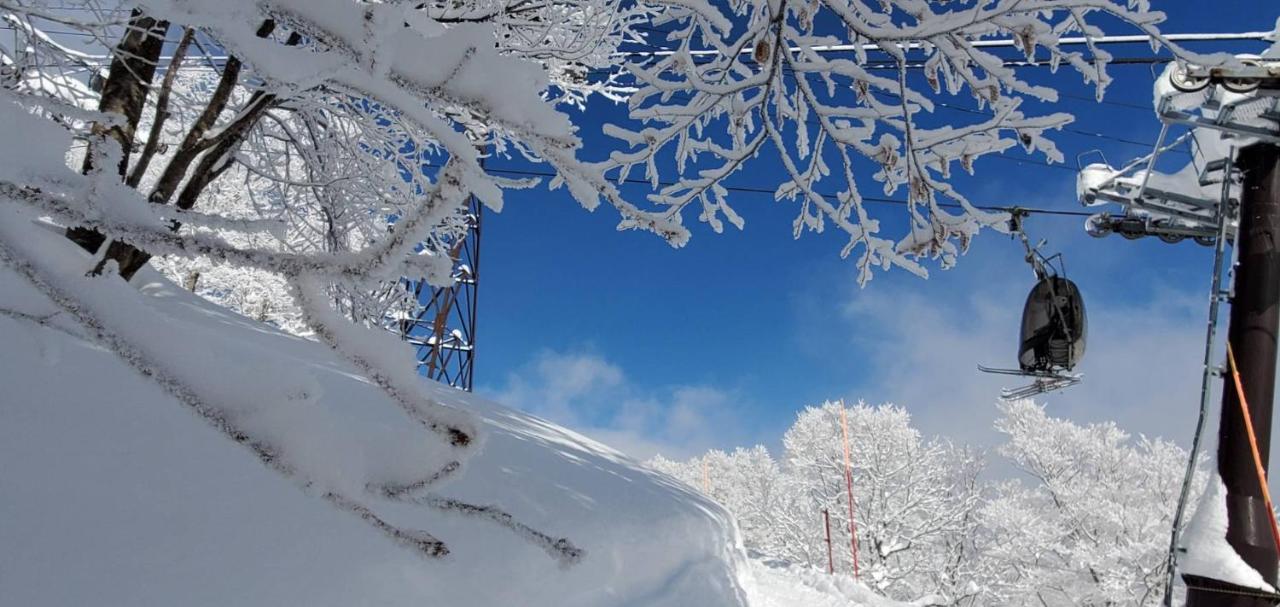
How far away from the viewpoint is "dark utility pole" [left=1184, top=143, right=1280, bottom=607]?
14.3 ft

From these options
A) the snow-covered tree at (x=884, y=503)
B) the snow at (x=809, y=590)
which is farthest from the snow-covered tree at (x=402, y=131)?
the snow-covered tree at (x=884, y=503)

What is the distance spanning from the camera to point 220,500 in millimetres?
1702

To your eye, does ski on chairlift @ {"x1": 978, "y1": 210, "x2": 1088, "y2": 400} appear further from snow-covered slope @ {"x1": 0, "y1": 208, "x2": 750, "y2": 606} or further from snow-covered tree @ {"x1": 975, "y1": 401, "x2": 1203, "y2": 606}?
snow-covered tree @ {"x1": 975, "y1": 401, "x2": 1203, "y2": 606}

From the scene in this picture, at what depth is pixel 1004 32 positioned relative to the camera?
1693 mm

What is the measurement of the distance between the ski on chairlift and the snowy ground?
615cm

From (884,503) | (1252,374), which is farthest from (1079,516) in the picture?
(1252,374)

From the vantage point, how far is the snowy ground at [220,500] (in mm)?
713

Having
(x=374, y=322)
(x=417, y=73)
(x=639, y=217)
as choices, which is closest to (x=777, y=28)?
(x=639, y=217)

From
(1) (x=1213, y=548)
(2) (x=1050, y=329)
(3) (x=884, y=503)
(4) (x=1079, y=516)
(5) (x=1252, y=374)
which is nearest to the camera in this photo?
(1) (x=1213, y=548)

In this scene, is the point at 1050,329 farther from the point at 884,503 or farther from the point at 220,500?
the point at 884,503

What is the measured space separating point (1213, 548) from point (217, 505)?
577cm

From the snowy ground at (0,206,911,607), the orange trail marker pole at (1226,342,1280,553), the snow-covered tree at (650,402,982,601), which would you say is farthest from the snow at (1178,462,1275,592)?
the snow-covered tree at (650,402,982,601)

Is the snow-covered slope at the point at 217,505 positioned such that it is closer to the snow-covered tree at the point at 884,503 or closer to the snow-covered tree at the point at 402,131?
the snow-covered tree at the point at 402,131

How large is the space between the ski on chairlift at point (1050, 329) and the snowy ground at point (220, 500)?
6.15m
